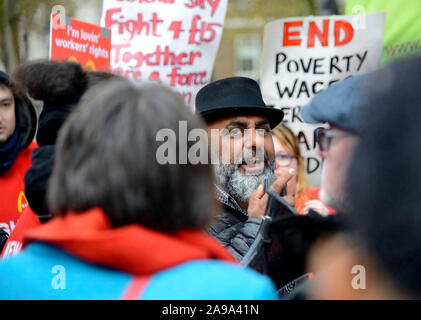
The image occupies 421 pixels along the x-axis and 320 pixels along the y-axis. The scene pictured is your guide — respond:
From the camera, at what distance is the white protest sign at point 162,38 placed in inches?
167

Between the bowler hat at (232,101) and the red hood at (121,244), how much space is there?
191 centimetres

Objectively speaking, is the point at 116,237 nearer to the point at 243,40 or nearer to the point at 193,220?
the point at 193,220

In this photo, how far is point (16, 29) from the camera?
9.98 meters

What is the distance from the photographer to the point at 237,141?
3.10 meters

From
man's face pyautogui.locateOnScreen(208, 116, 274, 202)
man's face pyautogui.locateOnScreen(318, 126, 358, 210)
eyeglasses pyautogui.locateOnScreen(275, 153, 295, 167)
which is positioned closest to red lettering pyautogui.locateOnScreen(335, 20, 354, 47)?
eyeglasses pyautogui.locateOnScreen(275, 153, 295, 167)

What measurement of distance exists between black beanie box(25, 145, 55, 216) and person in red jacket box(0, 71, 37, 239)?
1716 mm

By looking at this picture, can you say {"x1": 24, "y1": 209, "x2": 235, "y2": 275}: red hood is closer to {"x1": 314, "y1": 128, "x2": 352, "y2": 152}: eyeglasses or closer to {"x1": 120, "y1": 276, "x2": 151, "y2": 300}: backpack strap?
{"x1": 120, "y1": 276, "x2": 151, "y2": 300}: backpack strap

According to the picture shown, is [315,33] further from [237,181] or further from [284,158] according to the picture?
[237,181]

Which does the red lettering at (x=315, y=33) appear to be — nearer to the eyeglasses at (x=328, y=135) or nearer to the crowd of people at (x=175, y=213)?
the eyeglasses at (x=328, y=135)

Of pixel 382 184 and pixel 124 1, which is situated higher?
pixel 124 1

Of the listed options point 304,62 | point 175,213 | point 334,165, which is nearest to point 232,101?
point 304,62

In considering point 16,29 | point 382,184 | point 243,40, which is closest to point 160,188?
point 382,184

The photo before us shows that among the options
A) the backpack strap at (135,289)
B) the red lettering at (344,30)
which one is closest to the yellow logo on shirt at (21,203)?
the red lettering at (344,30)
